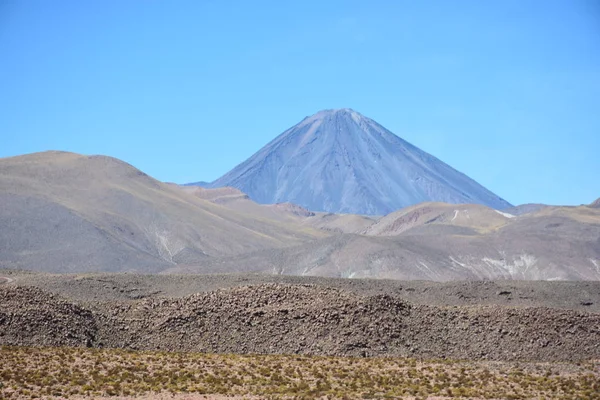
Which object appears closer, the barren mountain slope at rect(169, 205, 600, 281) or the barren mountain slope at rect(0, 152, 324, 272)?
the barren mountain slope at rect(169, 205, 600, 281)

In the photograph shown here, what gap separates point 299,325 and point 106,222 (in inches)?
3724

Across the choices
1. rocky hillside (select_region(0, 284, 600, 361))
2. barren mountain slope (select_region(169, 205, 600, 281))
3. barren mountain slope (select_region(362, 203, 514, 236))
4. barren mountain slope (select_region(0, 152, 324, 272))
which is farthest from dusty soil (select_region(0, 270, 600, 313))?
barren mountain slope (select_region(362, 203, 514, 236))

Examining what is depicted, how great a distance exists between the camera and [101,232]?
127 metres

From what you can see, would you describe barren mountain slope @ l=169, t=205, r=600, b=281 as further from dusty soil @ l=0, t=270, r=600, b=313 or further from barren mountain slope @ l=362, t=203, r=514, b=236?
dusty soil @ l=0, t=270, r=600, b=313

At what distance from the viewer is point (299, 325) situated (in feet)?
137

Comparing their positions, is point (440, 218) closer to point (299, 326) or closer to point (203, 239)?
point (203, 239)

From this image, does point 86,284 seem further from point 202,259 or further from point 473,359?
point 202,259

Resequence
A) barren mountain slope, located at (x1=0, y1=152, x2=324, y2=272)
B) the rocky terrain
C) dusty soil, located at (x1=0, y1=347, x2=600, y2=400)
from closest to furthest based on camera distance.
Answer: dusty soil, located at (x1=0, y1=347, x2=600, y2=400) → the rocky terrain → barren mountain slope, located at (x1=0, y1=152, x2=324, y2=272)

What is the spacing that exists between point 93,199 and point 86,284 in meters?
77.2

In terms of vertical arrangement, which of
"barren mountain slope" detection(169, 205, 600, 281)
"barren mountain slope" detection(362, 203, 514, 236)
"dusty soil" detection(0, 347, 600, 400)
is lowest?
"dusty soil" detection(0, 347, 600, 400)

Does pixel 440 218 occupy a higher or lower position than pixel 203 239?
higher

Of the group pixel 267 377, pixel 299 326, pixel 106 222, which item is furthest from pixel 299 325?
pixel 106 222

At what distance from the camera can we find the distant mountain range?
11288 centimetres

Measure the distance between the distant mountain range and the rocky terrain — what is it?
2398 inches
